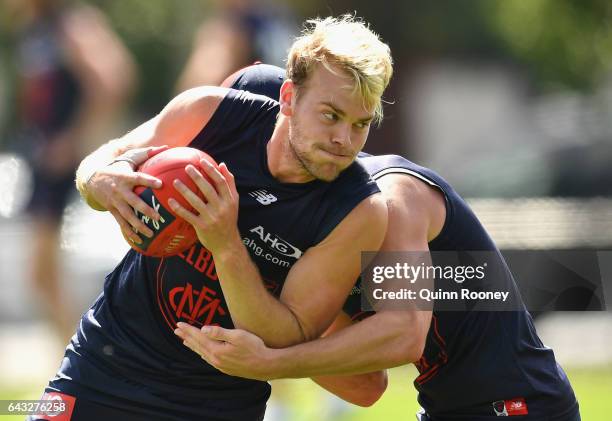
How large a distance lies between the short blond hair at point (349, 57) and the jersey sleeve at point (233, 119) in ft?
0.82

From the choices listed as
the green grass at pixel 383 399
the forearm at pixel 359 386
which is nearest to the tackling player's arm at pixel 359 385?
the forearm at pixel 359 386

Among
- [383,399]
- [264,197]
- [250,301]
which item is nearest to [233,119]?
[264,197]

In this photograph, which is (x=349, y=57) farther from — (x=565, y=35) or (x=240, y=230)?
(x=565, y=35)

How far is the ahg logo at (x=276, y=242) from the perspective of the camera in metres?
4.87

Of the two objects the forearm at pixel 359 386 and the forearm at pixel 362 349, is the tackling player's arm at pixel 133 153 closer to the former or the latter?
the forearm at pixel 362 349

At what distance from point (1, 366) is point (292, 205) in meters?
6.67

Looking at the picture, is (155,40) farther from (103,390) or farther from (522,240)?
(103,390)

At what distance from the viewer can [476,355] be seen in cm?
510

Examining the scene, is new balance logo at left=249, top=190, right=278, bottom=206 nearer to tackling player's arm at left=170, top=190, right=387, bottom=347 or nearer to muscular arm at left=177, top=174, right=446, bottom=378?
tackling player's arm at left=170, top=190, right=387, bottom=347

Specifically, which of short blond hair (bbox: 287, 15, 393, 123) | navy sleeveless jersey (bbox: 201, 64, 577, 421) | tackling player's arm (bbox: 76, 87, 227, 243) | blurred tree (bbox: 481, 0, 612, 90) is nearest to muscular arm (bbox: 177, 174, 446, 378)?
navy sleeveless jersey (bbox: 201, 64, 577, 421)

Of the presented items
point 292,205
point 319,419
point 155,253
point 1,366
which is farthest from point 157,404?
point 1,366

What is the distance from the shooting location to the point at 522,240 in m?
11.2

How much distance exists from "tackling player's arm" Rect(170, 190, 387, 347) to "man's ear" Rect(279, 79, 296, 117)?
1.44 ft

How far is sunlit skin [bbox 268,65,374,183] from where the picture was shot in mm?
4684
